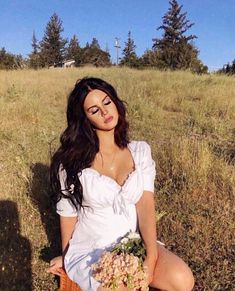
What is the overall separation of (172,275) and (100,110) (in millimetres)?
1014

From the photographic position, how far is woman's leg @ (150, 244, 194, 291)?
7.72ft

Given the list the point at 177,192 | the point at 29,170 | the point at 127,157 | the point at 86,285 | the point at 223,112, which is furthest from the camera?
the point at 223,112

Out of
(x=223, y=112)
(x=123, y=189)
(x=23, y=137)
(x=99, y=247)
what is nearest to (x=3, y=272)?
(x=99, y=247)

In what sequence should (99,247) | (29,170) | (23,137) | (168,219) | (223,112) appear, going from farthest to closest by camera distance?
(223,112) < (23,137) < (29,170) < (168,219) < (99,247)

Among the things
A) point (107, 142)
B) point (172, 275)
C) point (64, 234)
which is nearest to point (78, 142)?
point (107, 142)

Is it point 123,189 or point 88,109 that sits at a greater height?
point 88,109

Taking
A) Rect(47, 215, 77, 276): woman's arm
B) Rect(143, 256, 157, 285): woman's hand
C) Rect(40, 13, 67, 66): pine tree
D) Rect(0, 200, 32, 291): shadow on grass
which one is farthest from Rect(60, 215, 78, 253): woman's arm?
Rect(40, 13, 67, 66): pine tree

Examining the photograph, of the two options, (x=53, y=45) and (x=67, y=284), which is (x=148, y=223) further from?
(x=53, y=45)

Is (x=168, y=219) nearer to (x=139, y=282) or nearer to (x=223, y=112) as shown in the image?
(x=139, y=282)

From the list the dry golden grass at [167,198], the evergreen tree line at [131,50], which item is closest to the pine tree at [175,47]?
the evergreen tree line at [131,50]

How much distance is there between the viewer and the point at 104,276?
195cm

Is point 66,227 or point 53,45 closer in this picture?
point 66,227

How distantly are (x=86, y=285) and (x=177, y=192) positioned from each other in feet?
6.02

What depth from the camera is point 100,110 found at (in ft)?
8.31
